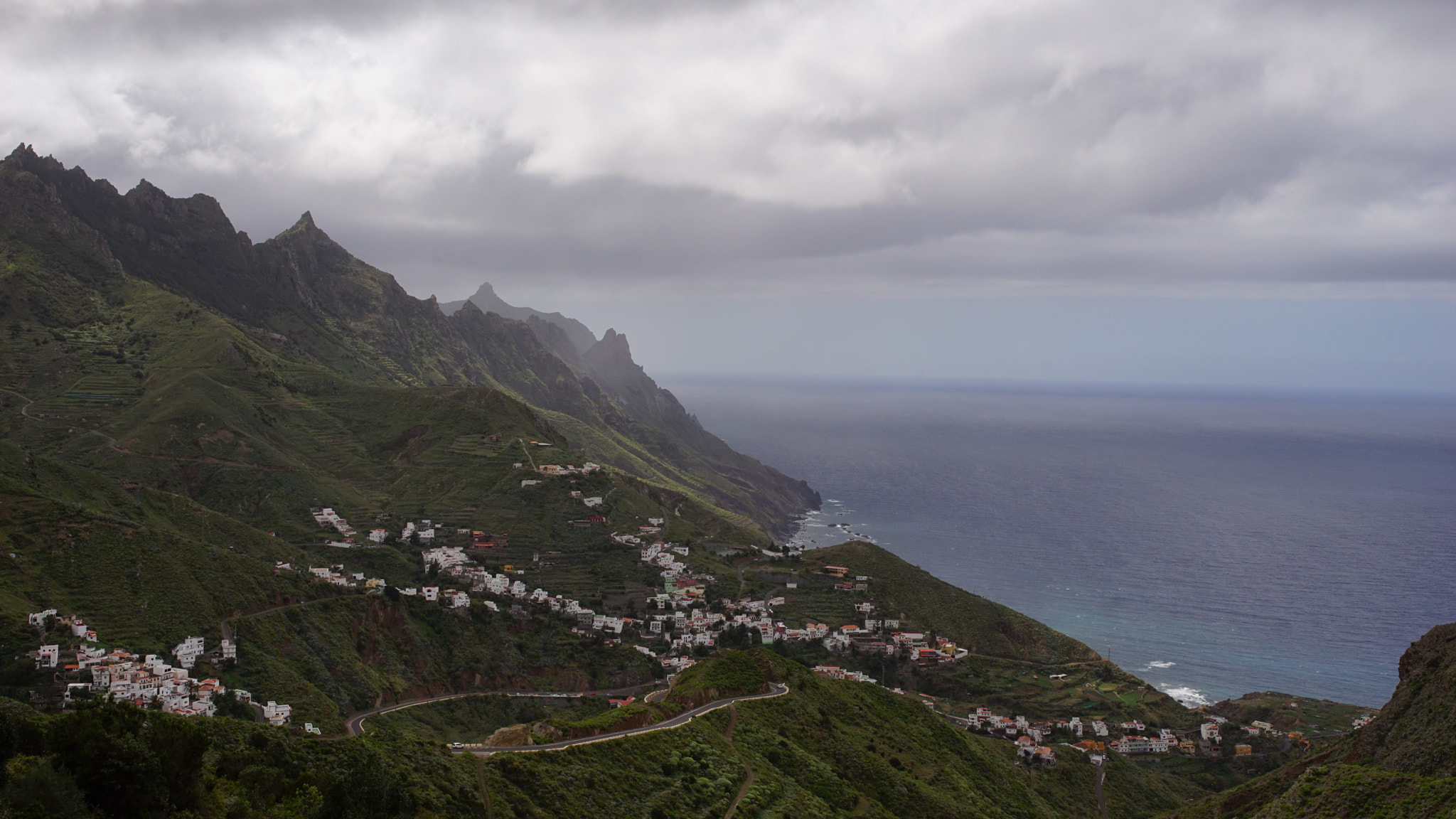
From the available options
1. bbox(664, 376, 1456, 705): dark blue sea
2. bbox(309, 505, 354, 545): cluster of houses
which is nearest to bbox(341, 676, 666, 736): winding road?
bbox(309, 505, 354, 545): cluster of houses

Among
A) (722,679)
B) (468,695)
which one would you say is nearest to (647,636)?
(468,695)

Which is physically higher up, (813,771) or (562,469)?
(562,469)

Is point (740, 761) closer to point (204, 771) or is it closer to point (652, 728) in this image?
point (652, 728)

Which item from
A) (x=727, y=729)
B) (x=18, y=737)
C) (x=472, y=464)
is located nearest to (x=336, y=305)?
(x=472, y=464)

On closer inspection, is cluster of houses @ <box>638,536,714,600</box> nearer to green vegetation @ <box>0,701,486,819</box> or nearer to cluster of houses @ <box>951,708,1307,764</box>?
cluster of houses @ <box>951,708,1307,764</box>

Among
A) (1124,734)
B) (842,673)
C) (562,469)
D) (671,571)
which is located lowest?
(1124,734)

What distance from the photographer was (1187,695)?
9144 centimetres

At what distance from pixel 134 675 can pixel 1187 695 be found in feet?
309

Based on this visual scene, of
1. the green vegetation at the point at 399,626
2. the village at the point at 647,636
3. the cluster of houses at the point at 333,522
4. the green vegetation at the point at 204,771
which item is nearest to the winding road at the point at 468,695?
the green vegetation at the point at 399,626

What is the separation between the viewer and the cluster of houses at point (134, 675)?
155 feet

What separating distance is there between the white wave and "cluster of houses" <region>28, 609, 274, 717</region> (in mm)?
83837

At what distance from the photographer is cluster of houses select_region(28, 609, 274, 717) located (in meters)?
47.3

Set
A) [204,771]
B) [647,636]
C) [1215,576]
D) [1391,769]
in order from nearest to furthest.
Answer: [204,771]
[1391,769]
[647,636]
[1215,576]

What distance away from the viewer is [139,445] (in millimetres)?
97562
